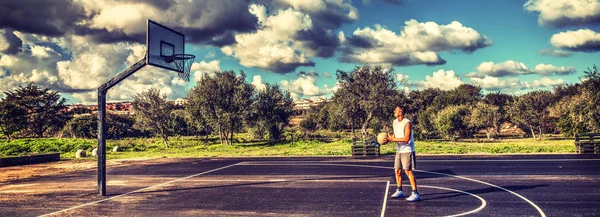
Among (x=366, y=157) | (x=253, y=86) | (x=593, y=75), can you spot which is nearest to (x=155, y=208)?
(x=366, y=157)

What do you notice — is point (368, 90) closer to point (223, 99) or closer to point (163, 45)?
point (223, 99)

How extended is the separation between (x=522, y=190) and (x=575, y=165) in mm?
6924

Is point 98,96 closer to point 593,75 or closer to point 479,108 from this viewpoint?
point 593,75

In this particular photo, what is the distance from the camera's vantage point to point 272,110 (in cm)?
4894

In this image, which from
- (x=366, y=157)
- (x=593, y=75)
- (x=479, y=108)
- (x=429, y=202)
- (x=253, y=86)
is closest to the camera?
(x=429, y=202)

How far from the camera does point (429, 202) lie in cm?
1002

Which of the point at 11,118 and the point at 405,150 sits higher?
the point at 11,118

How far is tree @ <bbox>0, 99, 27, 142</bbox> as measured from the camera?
170 feet

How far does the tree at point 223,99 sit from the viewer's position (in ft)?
140

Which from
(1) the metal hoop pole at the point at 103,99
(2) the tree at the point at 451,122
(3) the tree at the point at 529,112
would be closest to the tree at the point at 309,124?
(2) the tree at the point at 451,122

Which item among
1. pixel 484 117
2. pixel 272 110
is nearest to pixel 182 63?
pixel 272 110

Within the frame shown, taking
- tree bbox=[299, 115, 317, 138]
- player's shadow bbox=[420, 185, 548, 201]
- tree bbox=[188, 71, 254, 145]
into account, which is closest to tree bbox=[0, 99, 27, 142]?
tree bbox=[188, 71, 254, 145]

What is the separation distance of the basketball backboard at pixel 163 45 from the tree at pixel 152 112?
28738 mm

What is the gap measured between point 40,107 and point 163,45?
187 feet
